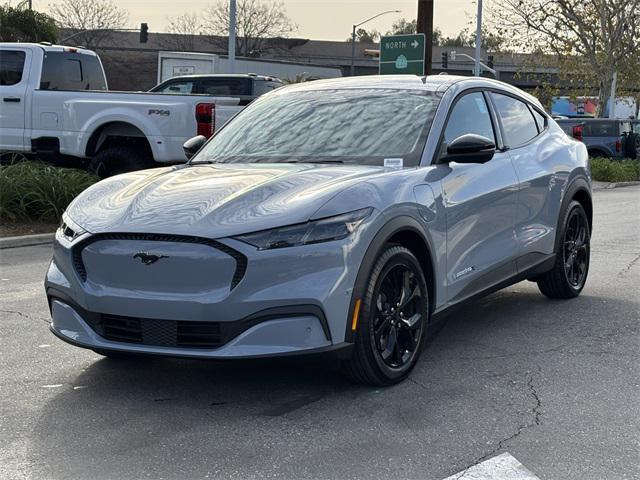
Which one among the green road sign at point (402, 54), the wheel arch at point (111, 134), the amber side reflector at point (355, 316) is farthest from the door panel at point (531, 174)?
the green road sign at point (402, 54)

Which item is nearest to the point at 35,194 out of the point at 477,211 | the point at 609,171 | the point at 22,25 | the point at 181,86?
the point at 181,86

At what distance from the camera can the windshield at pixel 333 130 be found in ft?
17.0

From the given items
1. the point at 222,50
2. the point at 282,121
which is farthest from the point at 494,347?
the point at 222,50

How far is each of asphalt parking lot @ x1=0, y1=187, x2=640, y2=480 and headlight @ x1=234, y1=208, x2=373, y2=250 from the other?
0.58 metres

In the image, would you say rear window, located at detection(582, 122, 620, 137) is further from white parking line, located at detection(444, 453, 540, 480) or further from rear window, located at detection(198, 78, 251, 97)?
white parking line, located at detection(444, 453, 540, 480)

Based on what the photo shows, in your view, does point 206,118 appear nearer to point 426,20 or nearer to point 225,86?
point 225,86

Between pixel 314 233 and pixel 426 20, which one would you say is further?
pixel 426 20

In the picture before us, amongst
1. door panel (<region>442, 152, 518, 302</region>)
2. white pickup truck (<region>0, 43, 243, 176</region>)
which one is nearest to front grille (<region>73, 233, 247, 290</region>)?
door panel (<region>442, 152, 518, 302</region>)

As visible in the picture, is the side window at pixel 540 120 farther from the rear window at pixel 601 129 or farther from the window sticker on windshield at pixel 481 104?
the rear window at pixel 601 129

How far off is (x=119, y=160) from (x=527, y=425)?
887 centimetres

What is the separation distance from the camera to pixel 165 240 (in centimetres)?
415

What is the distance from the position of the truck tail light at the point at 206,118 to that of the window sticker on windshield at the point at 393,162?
6.48 metres

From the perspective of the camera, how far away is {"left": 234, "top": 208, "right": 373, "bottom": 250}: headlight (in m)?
4.08

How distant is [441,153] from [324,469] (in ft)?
7.42
